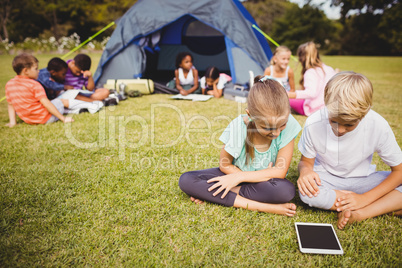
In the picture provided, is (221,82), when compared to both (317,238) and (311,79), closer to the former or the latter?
(311,79)

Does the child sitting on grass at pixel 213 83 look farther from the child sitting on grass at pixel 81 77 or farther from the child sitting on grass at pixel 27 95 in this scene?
the child sitting on grass at pixel 27 95

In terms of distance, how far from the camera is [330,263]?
133cm

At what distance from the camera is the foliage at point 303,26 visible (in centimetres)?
2969

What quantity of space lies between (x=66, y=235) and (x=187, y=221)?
70 cm

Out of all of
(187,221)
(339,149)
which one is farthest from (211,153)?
(339,149)

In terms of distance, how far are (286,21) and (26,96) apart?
1267 inches

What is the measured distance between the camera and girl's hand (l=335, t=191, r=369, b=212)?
1590 mm

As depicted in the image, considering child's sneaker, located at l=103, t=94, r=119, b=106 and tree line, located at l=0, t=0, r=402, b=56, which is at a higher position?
tree line, located at l=0, t=0, r=402, b=56

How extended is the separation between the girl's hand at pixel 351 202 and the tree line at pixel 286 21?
20.4 metres

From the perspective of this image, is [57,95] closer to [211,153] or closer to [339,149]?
[211,153]

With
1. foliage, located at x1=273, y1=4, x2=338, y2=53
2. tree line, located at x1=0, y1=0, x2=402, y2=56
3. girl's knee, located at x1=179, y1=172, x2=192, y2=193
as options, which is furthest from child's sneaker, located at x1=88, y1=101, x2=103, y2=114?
foliage, located at x1=273, y1=4, x2=338, y2=53

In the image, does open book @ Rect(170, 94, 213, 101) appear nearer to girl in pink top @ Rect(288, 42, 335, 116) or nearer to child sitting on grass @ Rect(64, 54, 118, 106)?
child sitting on grass @ Rect(64, 54, 118, 106)

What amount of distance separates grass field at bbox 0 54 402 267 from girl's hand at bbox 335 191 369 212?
10 centimetres

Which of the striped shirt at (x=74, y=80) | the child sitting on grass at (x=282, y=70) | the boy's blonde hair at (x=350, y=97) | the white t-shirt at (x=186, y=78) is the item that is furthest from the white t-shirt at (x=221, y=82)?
the boy's blonde hair at (x=350, y=97)
